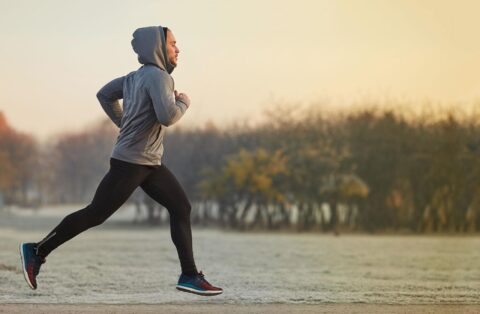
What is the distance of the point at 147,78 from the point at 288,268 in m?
5.26

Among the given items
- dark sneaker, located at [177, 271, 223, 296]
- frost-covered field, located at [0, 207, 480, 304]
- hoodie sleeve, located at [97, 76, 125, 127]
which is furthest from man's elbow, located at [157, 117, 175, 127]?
frost-covered field, located at [0, 207, 480, 304]

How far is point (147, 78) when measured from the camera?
5.22 metres

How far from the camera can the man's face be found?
5.35 metres

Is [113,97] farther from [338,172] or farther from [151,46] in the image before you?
[338,172]

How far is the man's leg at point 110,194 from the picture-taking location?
5309 mm

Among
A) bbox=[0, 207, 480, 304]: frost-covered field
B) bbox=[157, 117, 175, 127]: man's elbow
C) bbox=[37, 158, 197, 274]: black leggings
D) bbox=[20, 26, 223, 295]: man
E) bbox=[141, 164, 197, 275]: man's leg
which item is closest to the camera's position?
bbox=[157, 117, 175, 127]: man's elbow

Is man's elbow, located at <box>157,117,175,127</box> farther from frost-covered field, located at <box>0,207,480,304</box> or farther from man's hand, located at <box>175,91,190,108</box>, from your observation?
frost-covered field, located at <box>0,207,480,304</box>

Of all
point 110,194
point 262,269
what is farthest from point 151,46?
point 262,269

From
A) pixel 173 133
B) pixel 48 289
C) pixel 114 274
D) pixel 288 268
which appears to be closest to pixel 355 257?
pixel 288 268

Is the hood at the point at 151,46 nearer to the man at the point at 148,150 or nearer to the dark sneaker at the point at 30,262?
the man at the point at 148,150

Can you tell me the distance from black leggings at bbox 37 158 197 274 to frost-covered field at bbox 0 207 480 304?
1.60m

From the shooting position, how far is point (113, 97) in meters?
5.68

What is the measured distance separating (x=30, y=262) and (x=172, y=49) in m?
1.55

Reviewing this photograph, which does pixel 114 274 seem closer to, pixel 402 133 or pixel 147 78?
pixel 147 78
